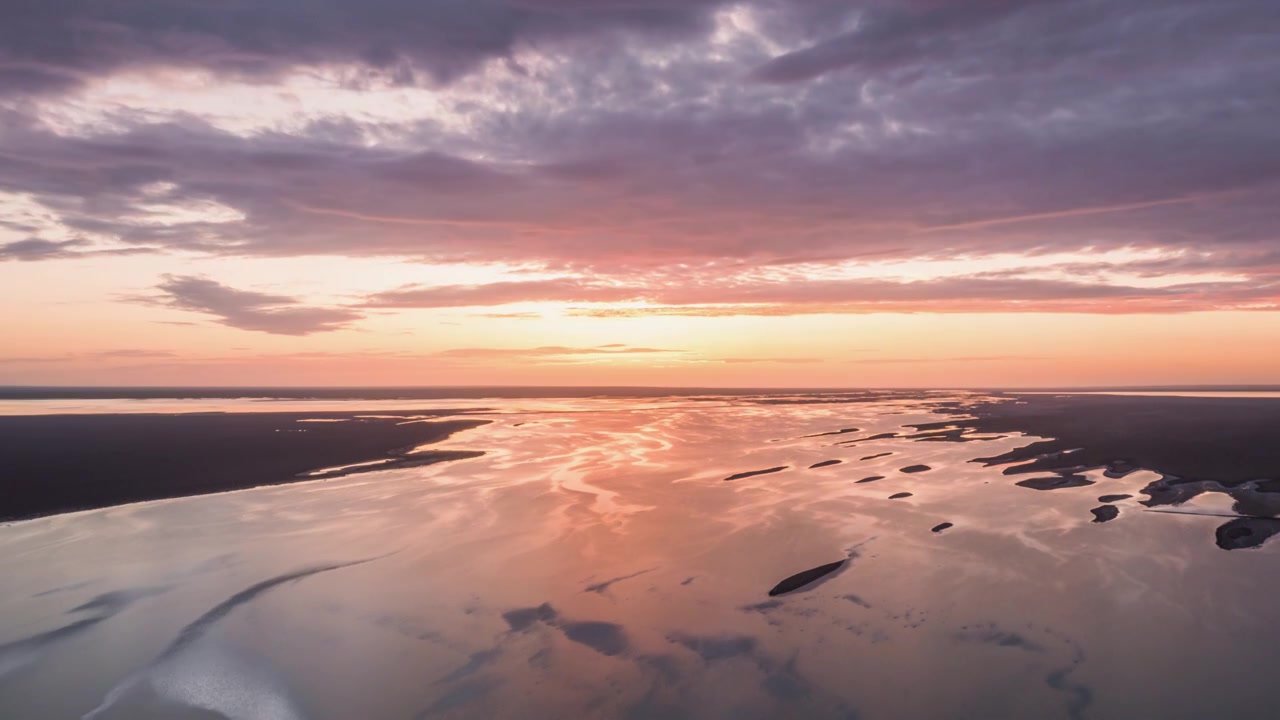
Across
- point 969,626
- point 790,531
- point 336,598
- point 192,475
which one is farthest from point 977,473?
point 192,475

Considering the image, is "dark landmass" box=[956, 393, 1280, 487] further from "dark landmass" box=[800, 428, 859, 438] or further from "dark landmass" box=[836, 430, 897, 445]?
"dark landmass" box=[800, 428, 859, 438]

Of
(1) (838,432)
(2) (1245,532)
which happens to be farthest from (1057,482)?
(1) (838,432)

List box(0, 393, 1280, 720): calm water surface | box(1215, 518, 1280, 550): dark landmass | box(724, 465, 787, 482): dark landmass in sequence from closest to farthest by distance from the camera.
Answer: box(0, 393, 1280, 720): calm water surface → box(1215, 518, 1280, 550): dark landmass → box(724, 465, 787, 482): dark landmass

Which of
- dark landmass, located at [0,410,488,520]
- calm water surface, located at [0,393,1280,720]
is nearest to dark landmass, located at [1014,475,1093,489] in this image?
calm water surface, located at [0,393,1280,720]

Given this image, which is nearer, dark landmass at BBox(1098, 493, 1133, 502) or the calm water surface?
the calm water surface

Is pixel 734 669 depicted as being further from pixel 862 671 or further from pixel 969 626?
pixel 969 626
